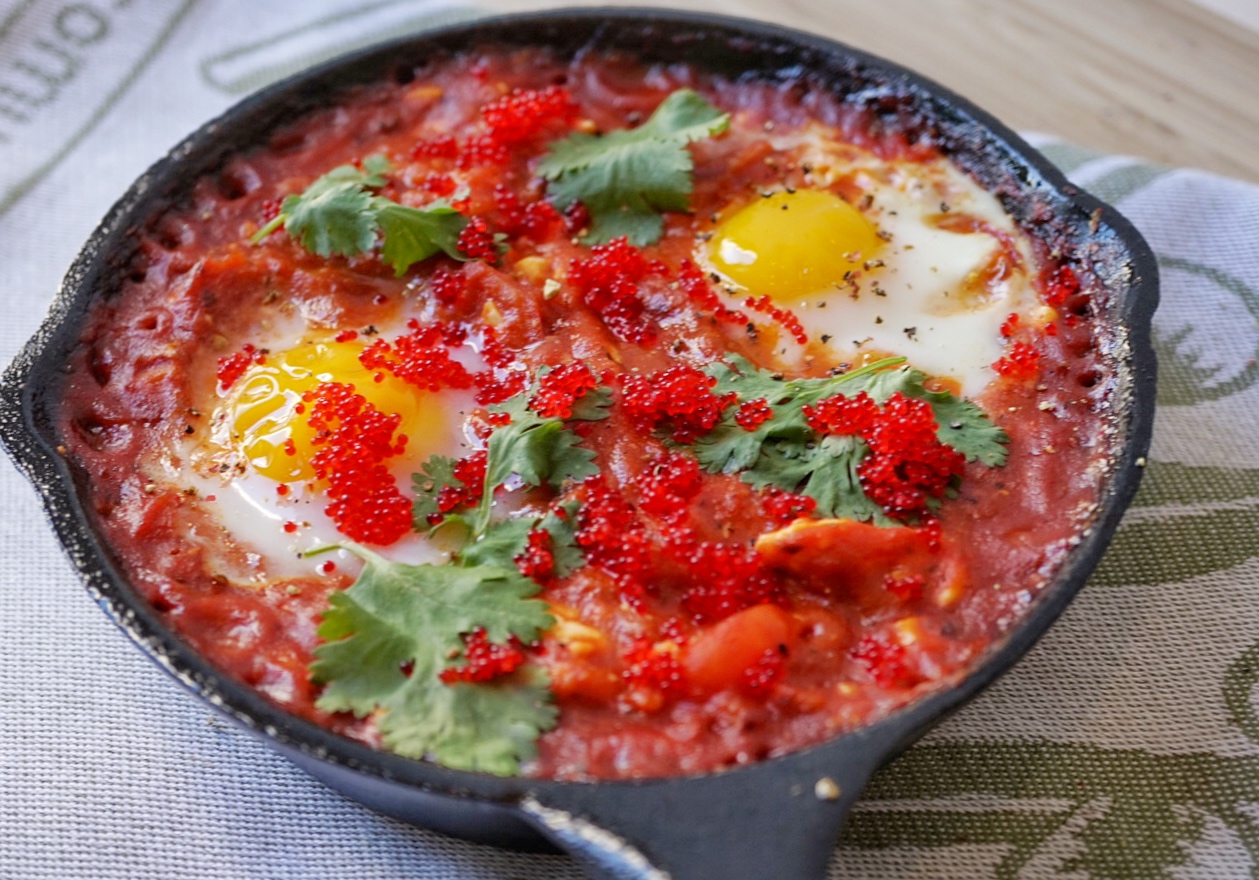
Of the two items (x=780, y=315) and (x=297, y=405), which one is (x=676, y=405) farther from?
(x=297, y=405)

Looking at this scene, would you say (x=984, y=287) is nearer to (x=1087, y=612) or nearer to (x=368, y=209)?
(x=1087, y=612)

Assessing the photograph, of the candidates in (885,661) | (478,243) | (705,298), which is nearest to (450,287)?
(478,243)

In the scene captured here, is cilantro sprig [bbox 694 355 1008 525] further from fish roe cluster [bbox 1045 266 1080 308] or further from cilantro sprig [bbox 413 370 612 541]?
fish roe cluster [bbox 1045 266 1080 308]

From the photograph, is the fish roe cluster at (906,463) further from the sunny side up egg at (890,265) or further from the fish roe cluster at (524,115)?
the fish roe cluster at (524,115)

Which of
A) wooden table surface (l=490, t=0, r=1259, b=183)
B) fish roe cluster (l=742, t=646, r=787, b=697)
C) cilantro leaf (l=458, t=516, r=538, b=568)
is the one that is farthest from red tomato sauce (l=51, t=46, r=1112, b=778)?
wooden table surface (l=490, t=0, r=1259, b=183)

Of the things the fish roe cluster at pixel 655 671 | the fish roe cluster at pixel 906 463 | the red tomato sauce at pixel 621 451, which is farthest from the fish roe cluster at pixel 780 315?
the fish roe cluster at pixel 655 671

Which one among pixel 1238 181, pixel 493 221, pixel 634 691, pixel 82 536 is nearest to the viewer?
pixel 634 691

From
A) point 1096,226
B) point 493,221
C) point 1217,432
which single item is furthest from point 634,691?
point 1217,432
